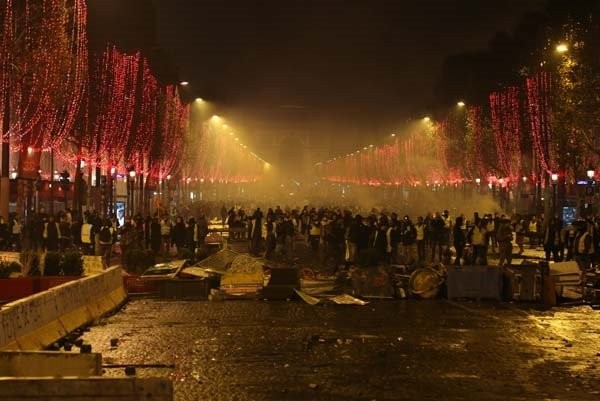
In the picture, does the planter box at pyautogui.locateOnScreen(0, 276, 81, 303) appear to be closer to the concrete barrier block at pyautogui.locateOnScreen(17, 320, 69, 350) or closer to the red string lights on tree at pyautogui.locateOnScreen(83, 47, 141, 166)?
the concrete barrier block at pyautogui.locateOnScreen(17, 320, 69, 350)

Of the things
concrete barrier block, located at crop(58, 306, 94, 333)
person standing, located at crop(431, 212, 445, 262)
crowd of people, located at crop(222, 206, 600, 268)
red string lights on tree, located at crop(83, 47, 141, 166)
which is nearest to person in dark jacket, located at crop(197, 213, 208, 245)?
crowd of people, located at crop(222, 206, 600, 268)

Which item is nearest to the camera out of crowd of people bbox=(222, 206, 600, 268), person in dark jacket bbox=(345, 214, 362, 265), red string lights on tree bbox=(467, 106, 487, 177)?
crowd of people bbox=(222, 206, 600, 268)

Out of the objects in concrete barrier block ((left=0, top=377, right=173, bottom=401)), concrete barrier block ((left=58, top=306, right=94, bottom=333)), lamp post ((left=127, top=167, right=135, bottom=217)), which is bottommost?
concrete barrier block ((left=58, top=306, right=94, bottom=333))

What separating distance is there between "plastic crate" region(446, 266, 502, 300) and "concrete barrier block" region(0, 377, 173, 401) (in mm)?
14418

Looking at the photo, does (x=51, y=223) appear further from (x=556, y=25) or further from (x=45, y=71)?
(x=556, y=25)

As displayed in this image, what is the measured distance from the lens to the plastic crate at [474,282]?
20.5 metres

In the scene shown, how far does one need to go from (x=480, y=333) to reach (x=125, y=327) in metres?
5.95

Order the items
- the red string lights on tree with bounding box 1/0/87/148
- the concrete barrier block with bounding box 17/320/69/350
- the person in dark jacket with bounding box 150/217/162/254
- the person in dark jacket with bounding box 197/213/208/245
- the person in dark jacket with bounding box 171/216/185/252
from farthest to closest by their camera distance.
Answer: the person in dark jacket with bounding box 197/213/208/245, the person in dark jacket with bounding box 150/217/162/254, the person in dark jacket with bounding box 171/216/185/252, the red string lights on tree with bounding box 1/0/87/148, the concrete barrier block with bounding box 17/320/69/350

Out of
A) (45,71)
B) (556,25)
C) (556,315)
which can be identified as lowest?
(556,315)

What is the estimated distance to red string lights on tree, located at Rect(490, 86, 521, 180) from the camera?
54.3m

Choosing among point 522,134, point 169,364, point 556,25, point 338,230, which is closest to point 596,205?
point 522,134

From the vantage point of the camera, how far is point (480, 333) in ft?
50.0

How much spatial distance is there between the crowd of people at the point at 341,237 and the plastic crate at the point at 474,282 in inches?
138

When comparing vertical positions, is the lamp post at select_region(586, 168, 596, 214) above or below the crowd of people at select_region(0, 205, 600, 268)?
above
